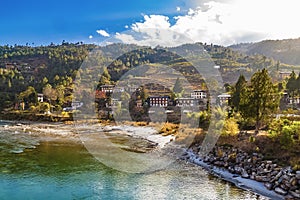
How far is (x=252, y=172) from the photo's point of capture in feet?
52.6

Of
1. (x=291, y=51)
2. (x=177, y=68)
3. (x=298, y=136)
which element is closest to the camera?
(x=298, y=136)

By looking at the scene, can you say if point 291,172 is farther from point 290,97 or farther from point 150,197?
point 290,97

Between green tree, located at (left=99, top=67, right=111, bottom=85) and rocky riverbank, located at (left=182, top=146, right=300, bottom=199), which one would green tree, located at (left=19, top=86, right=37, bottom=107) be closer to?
green tree, located at (left=99, top=67, right=111, bottom=85)

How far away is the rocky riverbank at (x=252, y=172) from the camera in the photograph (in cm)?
1366

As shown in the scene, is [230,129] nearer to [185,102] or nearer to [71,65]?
[185,102]

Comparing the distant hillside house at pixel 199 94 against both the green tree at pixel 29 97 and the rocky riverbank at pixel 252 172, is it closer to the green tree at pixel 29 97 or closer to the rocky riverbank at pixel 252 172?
the green tree at pixel 29 97

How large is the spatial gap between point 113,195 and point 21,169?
7012 mm

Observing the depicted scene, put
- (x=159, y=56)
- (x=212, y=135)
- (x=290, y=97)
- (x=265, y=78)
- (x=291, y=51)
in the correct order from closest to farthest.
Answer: (x=265, y=78) → (x=212, y=135) → (x=290, y=97) → (x=159, y=56) → (x=291, y=51)

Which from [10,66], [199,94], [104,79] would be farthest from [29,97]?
[10,66]

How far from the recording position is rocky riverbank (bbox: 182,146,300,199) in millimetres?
13664

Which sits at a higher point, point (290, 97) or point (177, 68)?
point (177, 68)

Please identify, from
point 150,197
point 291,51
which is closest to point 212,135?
point 150,197

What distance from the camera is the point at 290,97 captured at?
37.9 m

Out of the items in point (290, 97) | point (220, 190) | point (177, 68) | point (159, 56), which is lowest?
point (220, 190)
